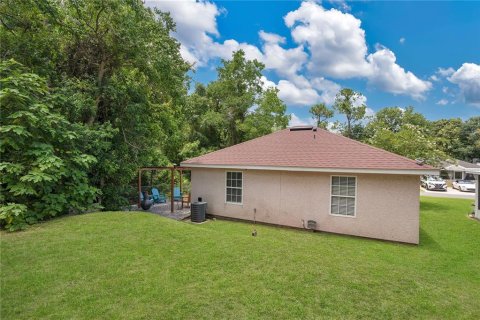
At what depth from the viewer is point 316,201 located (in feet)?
31.9

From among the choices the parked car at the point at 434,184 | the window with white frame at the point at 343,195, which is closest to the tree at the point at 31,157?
the window with white frame at the point at 343,195

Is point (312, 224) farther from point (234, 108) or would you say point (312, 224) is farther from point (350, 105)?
point (350, 105)

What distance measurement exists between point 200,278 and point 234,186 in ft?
23.8

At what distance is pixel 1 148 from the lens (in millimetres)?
6074

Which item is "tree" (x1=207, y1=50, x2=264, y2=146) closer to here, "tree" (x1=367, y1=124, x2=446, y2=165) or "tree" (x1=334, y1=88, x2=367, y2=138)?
"tree" (x1=334, y1=88, x2=367, y2=138)

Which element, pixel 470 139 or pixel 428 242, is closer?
pixel 428 242

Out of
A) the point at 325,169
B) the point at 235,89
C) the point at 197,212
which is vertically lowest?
the point at 197,212

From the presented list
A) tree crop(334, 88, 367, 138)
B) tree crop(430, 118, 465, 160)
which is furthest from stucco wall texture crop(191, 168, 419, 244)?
tree crop(430, 118, 465, 160)

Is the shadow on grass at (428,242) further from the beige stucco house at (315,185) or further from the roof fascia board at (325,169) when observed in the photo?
the roof fascia board at (325,169)

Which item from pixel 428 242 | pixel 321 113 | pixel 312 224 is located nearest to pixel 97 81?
pixel 312 224

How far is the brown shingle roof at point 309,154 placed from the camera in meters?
8.81

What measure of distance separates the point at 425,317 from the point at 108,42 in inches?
478

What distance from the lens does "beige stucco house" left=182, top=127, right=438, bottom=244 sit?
332 inches

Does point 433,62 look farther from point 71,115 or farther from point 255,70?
point 71,115
